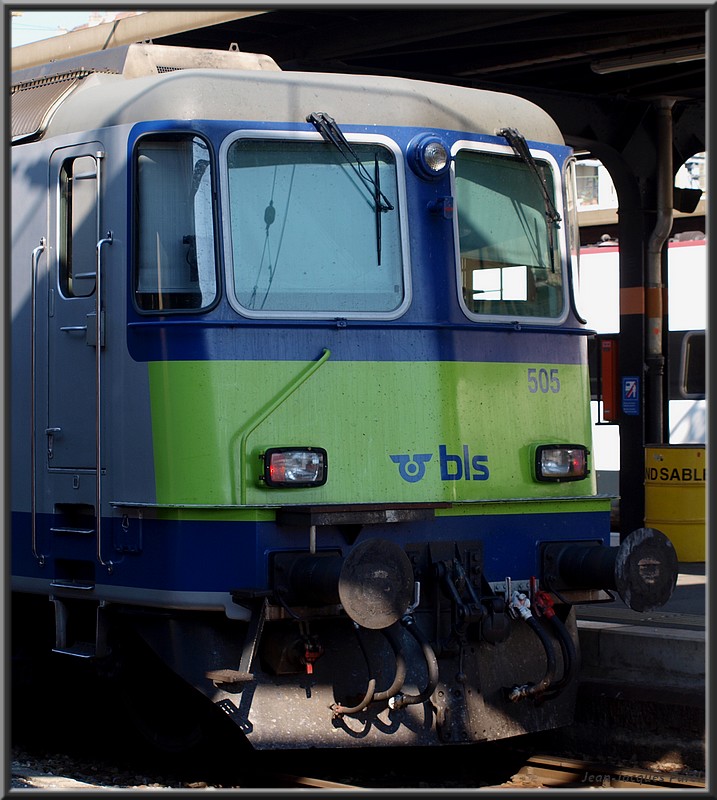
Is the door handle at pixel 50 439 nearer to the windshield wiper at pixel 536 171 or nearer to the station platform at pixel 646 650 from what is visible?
the windshield wiper at pixel 536 171

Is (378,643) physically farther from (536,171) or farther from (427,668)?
(536,171)

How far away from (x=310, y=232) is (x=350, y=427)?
94 centimetres

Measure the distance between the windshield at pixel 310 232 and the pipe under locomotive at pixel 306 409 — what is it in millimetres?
11

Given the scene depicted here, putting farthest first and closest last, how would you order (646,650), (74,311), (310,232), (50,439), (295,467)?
(646,650) → (50,439) → (74,311) → (310,232) → (295,467)

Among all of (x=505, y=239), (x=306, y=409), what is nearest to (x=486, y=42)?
(x=505, y=239)

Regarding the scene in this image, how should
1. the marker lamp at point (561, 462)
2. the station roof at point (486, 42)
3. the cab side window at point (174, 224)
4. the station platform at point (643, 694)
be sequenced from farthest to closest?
the station roof at point (486, 42) < the station platform at point (643, 694) < the marker lamp at point (561, 462) < the cab side window at point (174, 224)

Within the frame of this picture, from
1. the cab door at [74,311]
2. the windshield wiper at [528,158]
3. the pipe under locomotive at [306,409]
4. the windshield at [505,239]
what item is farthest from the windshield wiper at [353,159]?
the cab door at [74,311]

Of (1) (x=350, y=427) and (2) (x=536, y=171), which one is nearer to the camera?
(1) (x=350, y=427)

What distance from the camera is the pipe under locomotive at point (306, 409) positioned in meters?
6.02

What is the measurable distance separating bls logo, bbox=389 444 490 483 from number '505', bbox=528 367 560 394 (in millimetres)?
528

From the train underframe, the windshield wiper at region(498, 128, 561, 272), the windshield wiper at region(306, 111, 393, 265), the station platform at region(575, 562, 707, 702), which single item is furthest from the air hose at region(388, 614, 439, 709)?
the windshield wiper at region(498, 128, 561, 272)

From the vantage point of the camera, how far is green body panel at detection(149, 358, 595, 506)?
19.7ft

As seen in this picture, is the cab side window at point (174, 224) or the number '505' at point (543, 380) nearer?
the cab side window at point (174, 224)

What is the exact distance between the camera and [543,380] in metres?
6.91
